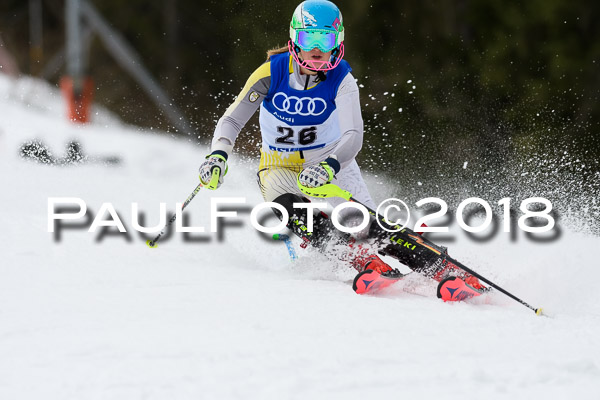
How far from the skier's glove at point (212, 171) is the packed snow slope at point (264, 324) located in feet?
1.65

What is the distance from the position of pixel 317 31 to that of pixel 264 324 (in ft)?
5.75

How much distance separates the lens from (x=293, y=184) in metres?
4.47

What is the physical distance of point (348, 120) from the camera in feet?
13.8

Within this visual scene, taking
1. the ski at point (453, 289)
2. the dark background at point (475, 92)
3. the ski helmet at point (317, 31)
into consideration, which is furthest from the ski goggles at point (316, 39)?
the dark background at point (475, 92)

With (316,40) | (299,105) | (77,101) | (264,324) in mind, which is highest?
(77,101)

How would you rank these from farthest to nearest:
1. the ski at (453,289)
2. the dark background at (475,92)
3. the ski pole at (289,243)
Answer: the dark background at (475,92), the ski pole at (289,243), the ski at (453,289)

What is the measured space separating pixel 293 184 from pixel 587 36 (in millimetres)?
7848

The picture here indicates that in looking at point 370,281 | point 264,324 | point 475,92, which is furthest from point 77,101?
point 264,324

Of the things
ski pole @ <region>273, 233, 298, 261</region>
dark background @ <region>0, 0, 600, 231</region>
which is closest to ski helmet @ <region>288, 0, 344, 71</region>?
ski pole @ <region>273, 233, 298, 261</region>

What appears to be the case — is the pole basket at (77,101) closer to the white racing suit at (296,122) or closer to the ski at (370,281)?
the white racing suit at (296,122)

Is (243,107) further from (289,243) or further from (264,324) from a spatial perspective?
(264,324)

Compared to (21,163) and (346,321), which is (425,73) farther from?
(346,321)

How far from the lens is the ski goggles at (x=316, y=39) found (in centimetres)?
405

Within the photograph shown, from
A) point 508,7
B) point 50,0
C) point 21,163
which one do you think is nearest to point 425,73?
point 508,7
